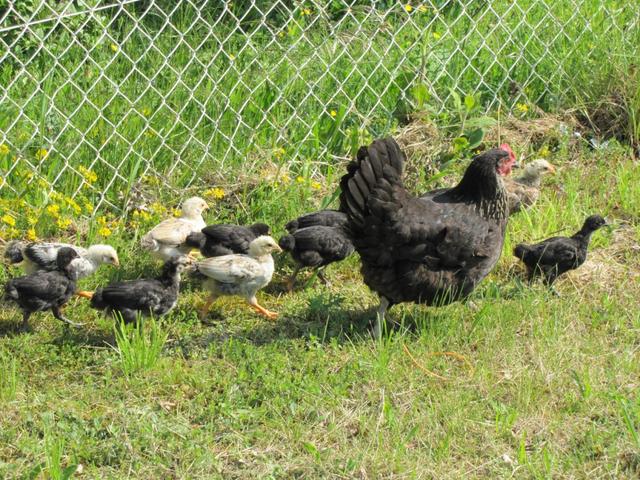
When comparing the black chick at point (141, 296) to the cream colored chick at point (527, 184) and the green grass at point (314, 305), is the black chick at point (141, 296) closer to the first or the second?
the green grass at point (314, 305)

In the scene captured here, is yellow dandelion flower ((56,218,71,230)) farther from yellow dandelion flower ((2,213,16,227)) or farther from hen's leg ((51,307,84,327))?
hen's leg ((51,307,84,327))

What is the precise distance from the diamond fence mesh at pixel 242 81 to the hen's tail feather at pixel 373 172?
1.77m

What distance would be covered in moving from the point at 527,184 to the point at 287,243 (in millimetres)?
2066

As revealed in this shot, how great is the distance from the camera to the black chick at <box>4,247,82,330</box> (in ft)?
18.3

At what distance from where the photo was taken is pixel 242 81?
726cm

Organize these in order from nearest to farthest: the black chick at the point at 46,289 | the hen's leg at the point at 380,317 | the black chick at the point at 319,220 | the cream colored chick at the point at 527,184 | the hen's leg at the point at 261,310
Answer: the black chick at the point at 46,289, the hen's leg at the point at 380,317, the hen's leg at the point at 261,310, the black chick at the point at 319,220, the cream colored chick at the point at 527,184

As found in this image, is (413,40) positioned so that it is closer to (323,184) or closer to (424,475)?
(323,184)

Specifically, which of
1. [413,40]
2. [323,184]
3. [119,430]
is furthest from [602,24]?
[119,430]

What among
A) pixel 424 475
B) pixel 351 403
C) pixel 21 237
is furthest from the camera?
pixel 21 237

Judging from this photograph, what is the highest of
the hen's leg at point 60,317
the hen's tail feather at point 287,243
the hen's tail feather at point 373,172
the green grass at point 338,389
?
the hen's tail feather at point 373,172

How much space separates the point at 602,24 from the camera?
856 centimetres

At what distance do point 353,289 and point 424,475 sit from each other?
2.17 metres

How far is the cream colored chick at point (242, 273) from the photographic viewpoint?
598 centimetres

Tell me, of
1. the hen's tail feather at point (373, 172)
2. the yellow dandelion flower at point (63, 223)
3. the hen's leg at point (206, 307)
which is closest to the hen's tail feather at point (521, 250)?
the hen's tail feather at point (373, 172)
